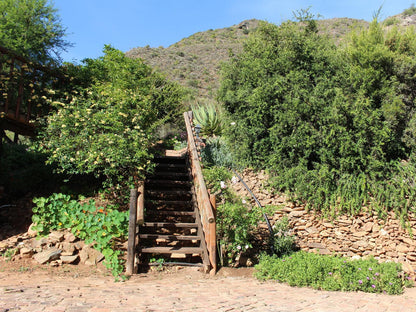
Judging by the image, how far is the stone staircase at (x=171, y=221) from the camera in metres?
5.62

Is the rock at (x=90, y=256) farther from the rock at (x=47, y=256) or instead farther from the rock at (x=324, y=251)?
the rock at (x=324, y=251)

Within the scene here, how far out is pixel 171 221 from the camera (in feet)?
22.6

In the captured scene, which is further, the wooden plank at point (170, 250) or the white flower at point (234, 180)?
the white flower at point (234, 180)

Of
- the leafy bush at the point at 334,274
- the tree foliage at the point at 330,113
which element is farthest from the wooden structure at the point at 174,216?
the tree foliage at the point at 330,113

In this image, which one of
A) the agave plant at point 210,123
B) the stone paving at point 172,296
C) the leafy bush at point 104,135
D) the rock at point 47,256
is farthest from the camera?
the agave plant at point 210,123

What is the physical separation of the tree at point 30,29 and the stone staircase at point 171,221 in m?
4.86

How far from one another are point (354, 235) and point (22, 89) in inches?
296

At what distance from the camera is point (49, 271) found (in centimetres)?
505

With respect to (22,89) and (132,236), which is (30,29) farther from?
(132,236)

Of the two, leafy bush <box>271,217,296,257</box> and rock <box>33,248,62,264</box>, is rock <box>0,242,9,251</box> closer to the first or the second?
rock <box>33,248,62,264</box>

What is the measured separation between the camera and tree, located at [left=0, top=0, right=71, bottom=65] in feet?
29.3

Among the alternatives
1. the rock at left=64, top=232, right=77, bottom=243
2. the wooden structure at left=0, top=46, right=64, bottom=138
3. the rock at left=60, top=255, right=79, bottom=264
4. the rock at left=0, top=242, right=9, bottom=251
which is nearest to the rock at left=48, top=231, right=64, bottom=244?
the rock at left=64, top=232, right=77, bottom=243

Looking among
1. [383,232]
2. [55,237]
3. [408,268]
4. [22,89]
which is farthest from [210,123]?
[408,268]

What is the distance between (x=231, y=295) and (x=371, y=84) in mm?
6107
